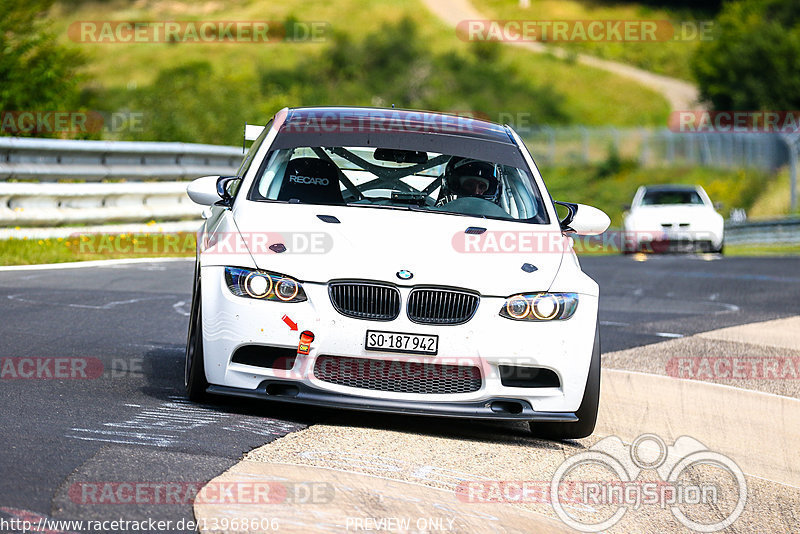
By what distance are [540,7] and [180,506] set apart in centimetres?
10240

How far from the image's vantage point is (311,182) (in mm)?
7043

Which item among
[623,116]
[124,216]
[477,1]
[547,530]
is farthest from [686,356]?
[477,1]

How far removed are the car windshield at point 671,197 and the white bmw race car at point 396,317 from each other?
19.0 meters

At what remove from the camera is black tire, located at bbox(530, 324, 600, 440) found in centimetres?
623

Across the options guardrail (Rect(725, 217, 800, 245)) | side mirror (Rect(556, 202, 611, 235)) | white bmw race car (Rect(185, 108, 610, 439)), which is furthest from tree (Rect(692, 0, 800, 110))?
white bmw race car (Rect(185, 108, 610, 439))

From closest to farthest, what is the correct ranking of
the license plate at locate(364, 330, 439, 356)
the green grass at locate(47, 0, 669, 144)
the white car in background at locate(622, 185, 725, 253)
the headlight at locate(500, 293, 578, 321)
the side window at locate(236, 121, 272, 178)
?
1. the license plate at locate(364, 330, 439, 356)
2. the headlight at locate(500, 293, 578, 321)
3. the side window at locate(236, 121, 272, 178)
4. the white car in background at locate(622, 185, 725, 253)
5. the green grass at locate(47, 0, 669, 144)

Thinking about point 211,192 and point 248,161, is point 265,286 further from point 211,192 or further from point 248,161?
point 248,161

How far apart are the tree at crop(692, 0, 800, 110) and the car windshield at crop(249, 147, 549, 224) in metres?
58.4

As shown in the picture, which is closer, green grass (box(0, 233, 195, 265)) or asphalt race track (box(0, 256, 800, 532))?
asphalt race track (box(0, 256, 800, 532))

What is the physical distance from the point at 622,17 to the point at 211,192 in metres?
99.4

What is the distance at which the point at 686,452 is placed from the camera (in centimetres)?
660

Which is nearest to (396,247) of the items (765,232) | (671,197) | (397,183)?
(397,183)

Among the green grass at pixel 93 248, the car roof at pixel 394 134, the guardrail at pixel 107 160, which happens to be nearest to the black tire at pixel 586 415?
the car roof at pixel 394 134

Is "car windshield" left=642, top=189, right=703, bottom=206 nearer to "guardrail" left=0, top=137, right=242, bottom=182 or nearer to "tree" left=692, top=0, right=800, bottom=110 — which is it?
"guardrail" left=0, top=137, right=242, bottom=182
